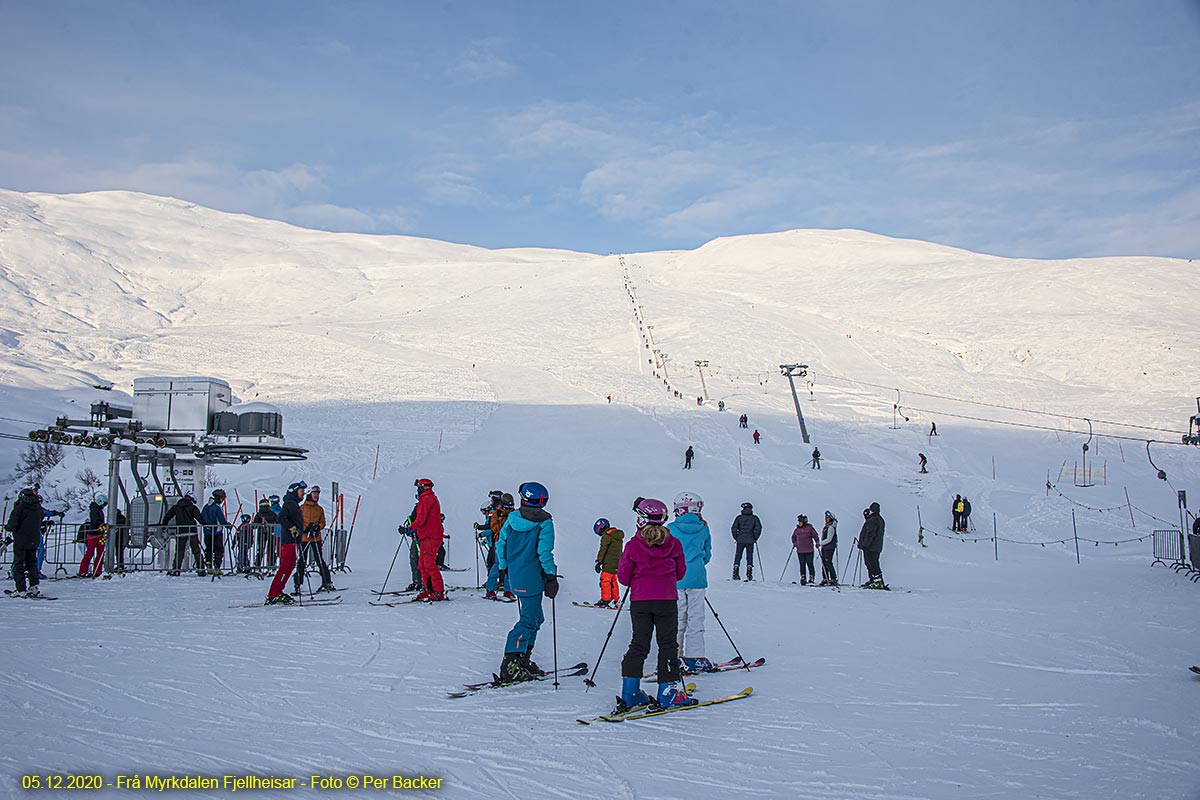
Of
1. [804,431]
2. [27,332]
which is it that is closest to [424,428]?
[804,431]

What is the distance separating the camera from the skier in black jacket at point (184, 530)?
1636 cm

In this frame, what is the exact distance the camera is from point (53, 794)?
4.34 m

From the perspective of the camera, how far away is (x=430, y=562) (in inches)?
476

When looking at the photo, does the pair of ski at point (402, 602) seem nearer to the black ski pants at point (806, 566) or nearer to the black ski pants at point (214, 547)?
the black ski pants at point (214, 547)

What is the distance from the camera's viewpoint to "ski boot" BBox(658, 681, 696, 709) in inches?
262

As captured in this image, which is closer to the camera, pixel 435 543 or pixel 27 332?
pixel 435 543

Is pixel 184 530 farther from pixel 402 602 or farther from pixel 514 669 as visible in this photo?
pixel 514 669

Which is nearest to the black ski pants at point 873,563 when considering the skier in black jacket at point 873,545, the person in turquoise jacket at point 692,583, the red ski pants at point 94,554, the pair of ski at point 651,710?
the skier in black jacket at point 873,545

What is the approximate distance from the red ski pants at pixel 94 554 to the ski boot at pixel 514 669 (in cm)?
1140

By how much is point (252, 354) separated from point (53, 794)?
55.4m

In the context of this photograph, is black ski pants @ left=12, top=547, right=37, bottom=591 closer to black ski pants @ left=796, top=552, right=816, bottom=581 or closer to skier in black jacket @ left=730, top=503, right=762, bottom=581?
skier in black jacket @ left=730, top=503, right=762, bottom=581

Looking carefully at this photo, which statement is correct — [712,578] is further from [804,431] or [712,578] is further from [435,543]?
[804,431]

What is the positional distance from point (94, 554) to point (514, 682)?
11962 millimetres

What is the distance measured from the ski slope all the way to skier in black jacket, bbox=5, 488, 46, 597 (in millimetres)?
456
